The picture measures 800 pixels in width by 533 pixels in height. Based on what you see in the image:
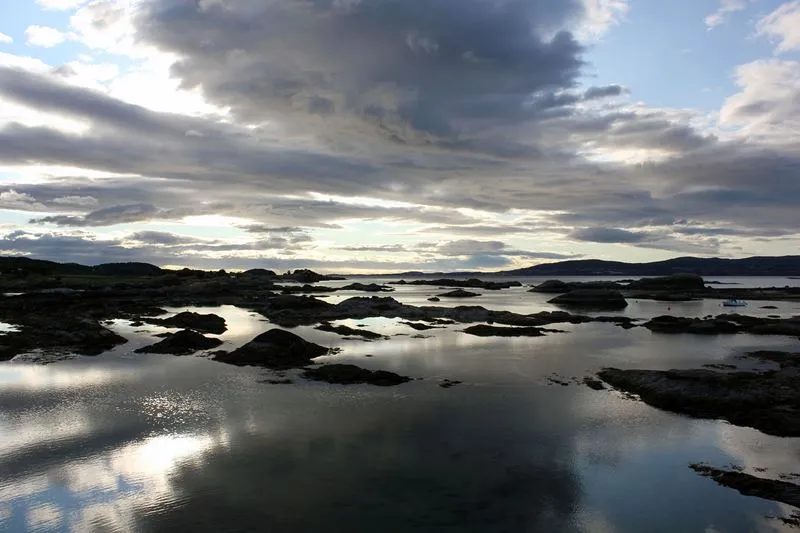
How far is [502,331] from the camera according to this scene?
5362 centimetres

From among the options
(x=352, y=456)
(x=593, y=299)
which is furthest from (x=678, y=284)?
(x=352, y=456)

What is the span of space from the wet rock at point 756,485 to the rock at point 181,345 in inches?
1363

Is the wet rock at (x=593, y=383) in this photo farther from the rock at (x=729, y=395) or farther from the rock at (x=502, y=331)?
the rock at (x=502, y=331)

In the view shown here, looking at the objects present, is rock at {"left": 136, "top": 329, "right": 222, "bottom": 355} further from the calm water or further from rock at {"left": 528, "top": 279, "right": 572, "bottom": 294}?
rock at {"left": 528, "top": 279, "right": 572, "bottom": 294}

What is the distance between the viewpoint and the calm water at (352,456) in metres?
13.9

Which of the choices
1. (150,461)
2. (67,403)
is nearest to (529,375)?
(150,461)

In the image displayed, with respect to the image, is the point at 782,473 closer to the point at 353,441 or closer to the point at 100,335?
the point at 353,441

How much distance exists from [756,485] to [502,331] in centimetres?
3774

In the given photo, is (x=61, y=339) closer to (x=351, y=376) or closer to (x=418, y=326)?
(x=351, y=376)

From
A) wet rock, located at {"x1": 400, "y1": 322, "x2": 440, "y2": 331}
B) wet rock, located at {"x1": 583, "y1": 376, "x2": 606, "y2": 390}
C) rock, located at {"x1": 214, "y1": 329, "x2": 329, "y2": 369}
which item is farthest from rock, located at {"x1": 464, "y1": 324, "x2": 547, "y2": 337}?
rock, located at {"x1": 214, "y1": 329, "x2": 329, "y2": 369}

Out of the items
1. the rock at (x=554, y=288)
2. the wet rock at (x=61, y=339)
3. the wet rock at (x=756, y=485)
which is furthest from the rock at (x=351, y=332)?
the rock at (x=554, y=288)

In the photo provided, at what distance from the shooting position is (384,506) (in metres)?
14.6

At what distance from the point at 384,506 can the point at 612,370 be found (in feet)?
77.8

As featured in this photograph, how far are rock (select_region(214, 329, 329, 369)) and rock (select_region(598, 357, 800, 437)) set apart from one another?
68.4 feet
